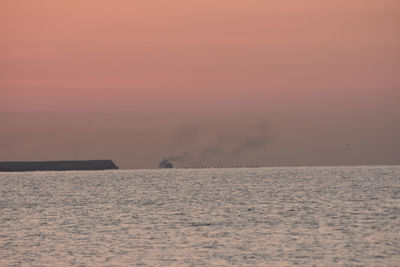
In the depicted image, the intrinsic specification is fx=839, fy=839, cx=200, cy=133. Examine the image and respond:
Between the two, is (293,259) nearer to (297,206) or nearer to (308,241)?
(308,241)

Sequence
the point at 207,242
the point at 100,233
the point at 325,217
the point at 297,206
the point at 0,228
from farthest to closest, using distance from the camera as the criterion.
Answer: the point at 297,206
the point at 325,217
the point at 0,228
the point at 100,233
the point at 207,242

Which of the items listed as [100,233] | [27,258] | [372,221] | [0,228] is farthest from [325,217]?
[27,258]

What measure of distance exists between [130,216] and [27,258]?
36.5 m

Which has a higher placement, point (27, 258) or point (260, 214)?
point (260, 214)

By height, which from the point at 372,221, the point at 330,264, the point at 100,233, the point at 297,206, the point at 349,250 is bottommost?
the point at 330,264

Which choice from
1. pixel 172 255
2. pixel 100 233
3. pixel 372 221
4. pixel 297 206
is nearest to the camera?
pixel 172 255

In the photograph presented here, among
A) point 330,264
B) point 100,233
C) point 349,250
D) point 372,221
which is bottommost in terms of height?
point 330,264

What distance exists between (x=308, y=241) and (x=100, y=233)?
1780cm

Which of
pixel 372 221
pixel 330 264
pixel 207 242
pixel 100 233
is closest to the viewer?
pixel 330 264

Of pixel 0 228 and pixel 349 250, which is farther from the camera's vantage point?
pixel 0 228

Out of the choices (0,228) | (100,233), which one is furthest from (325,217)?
(0,228)

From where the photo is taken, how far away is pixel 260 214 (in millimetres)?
89875

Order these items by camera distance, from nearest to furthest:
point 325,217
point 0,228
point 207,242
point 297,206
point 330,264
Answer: point 330,264 → point 207,242 → point 0,228 → point 325,217 → point 297,206

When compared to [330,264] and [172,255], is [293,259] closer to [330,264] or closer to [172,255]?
[330,264]
